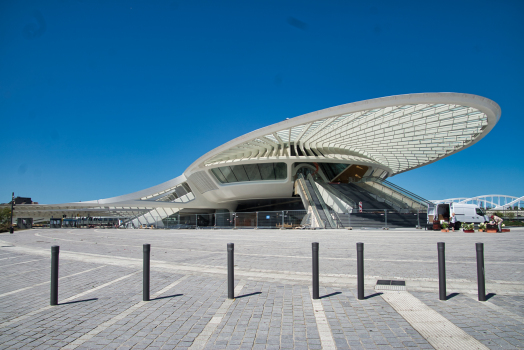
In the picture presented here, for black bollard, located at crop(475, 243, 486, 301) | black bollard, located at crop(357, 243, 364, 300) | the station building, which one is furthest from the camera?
the station building

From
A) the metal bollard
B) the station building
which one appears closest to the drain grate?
the metal bollard

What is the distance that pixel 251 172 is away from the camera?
44500mm

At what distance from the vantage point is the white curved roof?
25062 millimetres

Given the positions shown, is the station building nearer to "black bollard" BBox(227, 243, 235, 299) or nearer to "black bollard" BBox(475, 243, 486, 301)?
"black bollard" BBox(475, 243, 486, 301)

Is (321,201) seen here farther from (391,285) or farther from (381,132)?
(391,285)

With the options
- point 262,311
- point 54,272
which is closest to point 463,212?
point 262,311

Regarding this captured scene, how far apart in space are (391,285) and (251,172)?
127 feet

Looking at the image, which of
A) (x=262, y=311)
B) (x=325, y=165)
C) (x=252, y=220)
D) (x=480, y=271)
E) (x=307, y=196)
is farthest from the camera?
(x=325, y=165)

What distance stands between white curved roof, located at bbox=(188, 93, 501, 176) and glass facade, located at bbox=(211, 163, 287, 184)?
1.59 metres

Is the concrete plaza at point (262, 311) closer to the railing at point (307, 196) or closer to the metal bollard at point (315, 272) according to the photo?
the metal bollard at point (315, 272)

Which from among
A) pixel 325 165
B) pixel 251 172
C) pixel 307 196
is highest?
pixel 325 165

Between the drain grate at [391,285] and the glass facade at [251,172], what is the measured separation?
36061 millimetres

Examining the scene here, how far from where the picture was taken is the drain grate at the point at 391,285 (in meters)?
5.90

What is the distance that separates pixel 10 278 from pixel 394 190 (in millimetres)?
41705
